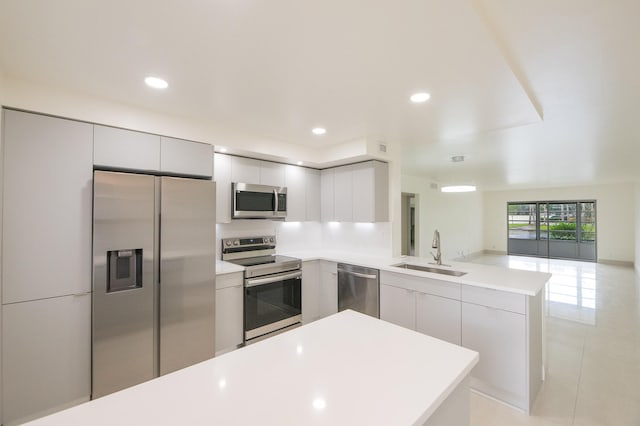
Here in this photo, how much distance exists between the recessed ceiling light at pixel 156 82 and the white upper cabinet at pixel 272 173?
1593 mm

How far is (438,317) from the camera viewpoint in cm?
263

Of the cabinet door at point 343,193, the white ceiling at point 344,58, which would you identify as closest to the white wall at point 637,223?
the white ceiling at point 344,58

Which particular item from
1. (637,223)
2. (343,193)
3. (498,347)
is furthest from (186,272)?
(637,223)

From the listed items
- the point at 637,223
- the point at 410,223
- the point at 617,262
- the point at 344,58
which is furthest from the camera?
the point at 617,262

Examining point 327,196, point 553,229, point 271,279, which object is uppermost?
point 327,196

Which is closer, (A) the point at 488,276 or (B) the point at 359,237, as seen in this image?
(A) the point at 488,276

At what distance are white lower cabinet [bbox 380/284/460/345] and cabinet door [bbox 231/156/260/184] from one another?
2008 millimetres

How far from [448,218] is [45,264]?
8.65 m

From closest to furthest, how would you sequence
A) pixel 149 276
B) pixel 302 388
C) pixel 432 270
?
pixel 302 388, pixel 149 276, pixel 432 270

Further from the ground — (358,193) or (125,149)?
(125,149)

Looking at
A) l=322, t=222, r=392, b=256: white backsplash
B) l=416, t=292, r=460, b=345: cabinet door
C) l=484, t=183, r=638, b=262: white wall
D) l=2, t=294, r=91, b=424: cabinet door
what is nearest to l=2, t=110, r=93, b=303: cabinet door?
l=2, t=294, r=91, b=424: cabinet door

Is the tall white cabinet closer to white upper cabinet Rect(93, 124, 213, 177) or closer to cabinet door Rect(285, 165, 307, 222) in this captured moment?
white upper cabinet Rect(93, 124, 213, 177)

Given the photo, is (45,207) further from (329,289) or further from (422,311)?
(422,311)

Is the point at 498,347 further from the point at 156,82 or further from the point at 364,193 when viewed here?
the point at 156,82
